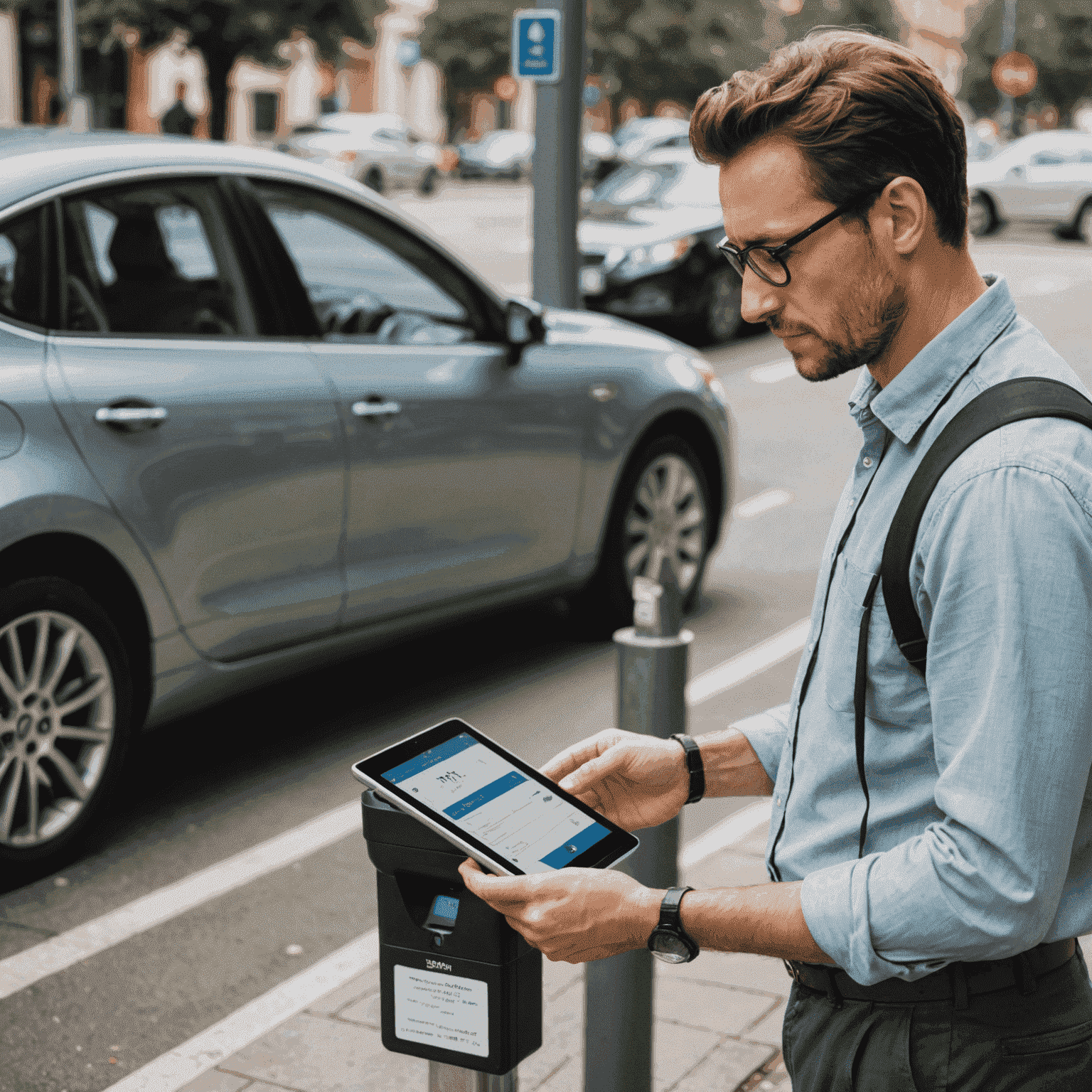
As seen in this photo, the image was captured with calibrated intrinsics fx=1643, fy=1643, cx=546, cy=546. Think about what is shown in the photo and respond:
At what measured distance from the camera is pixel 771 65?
1646mm

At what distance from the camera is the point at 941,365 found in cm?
162

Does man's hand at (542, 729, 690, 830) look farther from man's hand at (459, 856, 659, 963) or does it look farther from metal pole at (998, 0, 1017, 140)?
metal pole at (998, 0, 1017, 140)

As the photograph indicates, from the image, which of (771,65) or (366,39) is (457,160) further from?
(771,65)

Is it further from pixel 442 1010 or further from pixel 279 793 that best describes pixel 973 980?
pixel 279 793

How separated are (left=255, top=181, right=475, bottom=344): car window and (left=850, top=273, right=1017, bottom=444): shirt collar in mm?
3665

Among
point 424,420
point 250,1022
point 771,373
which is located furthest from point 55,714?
point 771,373

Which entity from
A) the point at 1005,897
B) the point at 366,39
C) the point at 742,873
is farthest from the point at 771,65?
the point at 366,39

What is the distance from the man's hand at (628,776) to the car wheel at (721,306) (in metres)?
12.4

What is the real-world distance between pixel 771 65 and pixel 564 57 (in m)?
6.75

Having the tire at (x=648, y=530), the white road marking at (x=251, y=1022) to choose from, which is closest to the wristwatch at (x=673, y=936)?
the white road marking at (x=251, y=1022)

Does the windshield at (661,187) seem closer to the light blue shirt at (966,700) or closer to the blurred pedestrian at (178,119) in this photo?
the light blue shirt at (966,700)

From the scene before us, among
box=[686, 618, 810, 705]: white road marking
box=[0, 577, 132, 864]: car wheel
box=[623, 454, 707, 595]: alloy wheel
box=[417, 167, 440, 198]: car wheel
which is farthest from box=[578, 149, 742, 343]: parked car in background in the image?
box=[417, 167, 440, 198]: car wheel

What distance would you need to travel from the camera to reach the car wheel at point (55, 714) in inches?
155

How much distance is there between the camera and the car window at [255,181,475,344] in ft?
17.1
